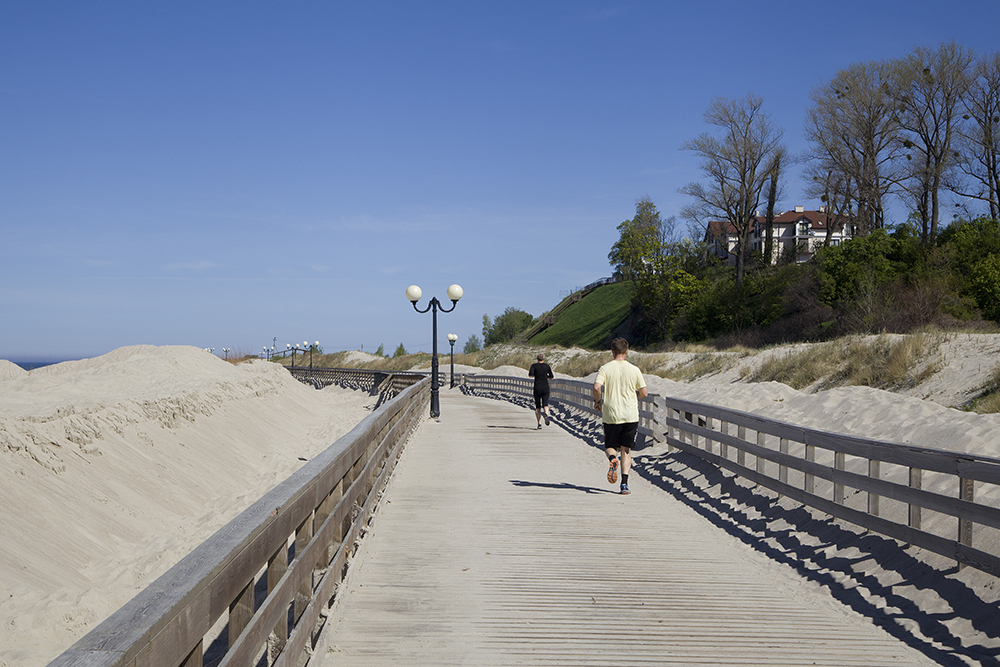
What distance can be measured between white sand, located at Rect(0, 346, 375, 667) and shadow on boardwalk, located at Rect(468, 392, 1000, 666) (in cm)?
568

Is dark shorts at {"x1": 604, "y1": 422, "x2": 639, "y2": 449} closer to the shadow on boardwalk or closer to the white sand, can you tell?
the shadow on boardwalk

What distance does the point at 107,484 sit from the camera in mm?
11164

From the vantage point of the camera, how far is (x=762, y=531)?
26.3 feet

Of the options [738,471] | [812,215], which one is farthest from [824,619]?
[812,215]

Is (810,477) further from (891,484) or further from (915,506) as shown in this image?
(915,506)

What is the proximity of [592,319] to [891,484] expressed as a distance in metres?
89.2

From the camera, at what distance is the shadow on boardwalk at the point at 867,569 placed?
490 centimetres

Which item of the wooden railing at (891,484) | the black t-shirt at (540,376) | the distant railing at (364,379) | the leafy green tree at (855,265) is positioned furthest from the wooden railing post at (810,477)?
the leafy green tree at (855,265)

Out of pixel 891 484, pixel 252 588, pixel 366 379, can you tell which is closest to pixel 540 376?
pixel 891 484

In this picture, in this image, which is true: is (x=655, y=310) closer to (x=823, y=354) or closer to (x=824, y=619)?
(x=823, y=354)

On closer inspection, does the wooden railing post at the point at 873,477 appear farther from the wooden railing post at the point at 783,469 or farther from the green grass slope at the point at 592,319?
the green grass slope at the point at 592,319

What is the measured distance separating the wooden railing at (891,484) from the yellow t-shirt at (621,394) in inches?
54.5

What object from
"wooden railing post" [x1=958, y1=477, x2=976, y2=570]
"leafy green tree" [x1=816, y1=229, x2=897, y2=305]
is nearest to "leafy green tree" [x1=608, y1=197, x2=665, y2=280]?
"leafy green tree" [x1=816, y1=229, x2=897, y2=305]

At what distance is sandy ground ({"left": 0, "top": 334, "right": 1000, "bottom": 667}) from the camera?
7.19m
